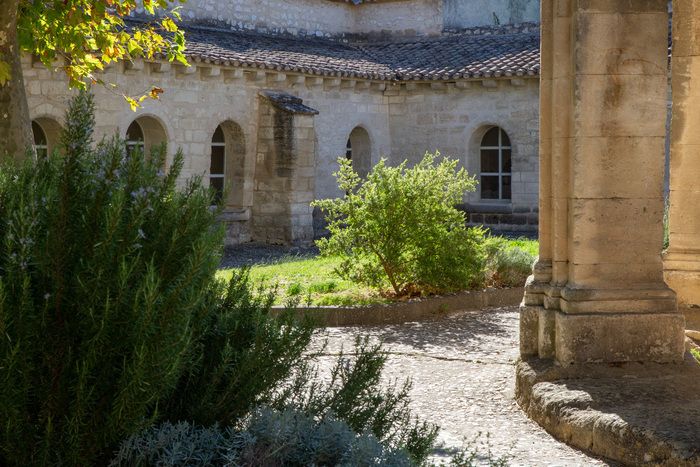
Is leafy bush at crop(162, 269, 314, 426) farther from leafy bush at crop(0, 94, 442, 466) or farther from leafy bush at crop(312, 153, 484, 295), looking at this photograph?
leafy bush at crop(312, 153, 484, 295)

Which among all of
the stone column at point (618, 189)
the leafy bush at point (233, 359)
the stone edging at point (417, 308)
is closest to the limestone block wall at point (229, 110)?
the stone edging at point (417, 308)

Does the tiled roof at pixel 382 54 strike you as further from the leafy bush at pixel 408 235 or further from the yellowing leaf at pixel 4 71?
the yellowing leaf at pixel 4 71

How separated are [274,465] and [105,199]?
3.47 feet

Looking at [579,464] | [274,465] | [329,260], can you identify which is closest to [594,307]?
[579,464]

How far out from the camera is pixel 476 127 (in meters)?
21.5

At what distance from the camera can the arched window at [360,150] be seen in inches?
870

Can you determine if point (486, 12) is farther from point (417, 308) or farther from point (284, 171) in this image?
point (417, 308)

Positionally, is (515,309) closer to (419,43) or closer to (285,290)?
(285,290)

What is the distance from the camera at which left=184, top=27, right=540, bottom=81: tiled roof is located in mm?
18984

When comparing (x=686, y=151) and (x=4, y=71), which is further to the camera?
(x=686, y=151)

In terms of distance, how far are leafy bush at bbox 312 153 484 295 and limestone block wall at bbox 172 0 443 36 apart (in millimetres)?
10925

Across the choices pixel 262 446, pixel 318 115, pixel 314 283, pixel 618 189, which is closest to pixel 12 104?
pixel 314 283

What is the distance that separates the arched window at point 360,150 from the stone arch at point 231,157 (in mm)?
3544

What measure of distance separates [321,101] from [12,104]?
12.6 m
